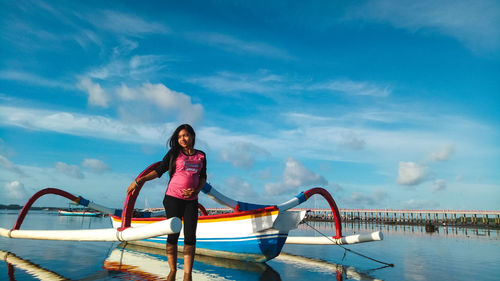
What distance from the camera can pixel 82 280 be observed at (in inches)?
269

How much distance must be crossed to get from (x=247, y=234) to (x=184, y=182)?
17.0 ft

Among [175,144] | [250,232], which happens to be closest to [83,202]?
[250,232]

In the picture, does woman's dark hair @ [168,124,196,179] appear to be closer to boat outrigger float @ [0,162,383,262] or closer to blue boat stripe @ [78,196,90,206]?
boat outrigger float @ [0,162,383,262]

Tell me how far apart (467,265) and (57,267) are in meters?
13.6

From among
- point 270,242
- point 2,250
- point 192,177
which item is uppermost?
point 192,177

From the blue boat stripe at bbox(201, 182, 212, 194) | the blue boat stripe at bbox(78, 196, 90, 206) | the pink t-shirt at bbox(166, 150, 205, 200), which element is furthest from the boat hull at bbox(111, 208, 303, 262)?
the blue boat stripe at bbox(78, 196, 90, 206)

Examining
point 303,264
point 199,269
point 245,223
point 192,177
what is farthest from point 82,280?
point 303,264

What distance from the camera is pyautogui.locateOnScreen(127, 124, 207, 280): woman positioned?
13.2 ft

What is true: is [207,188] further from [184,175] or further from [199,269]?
[184,175]

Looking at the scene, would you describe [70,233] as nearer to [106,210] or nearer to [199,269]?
[199,269]

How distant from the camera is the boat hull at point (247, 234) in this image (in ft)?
27.5

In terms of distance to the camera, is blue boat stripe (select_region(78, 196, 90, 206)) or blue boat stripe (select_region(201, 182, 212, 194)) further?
blue boat stripe (select_region(78, 196, 90, 206))

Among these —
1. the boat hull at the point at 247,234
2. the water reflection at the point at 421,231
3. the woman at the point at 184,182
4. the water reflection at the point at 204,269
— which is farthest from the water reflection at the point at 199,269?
the water reflection at the point at 421,231

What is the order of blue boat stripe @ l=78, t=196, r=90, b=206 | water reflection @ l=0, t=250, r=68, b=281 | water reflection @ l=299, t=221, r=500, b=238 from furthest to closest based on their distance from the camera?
water reflection @ l=299, t=221, r=500, b=238 < blue boat stripe @ l=78, t=196, r=90, b=206 < water reflection @ l=0, t=250, r=68, b=281
